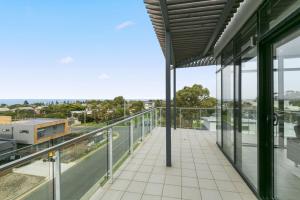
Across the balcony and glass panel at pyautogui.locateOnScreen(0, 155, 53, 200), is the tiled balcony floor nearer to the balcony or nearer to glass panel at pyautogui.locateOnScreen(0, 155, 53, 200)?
→ the balcony

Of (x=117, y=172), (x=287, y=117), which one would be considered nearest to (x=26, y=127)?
(x=117, y=172)

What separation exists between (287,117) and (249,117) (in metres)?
1.06

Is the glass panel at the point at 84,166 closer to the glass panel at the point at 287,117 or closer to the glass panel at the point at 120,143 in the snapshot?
the glass panel at the point at 120,143

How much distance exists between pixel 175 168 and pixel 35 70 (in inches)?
1600

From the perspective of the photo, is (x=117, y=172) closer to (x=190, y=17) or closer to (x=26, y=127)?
(x=190, y=17)

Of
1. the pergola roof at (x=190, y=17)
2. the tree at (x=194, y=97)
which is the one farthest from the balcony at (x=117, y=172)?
the tree at (x=194, y=97)

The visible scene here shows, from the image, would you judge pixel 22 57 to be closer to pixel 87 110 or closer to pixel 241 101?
pixel 87 110

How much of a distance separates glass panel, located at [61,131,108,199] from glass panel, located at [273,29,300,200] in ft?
7.68

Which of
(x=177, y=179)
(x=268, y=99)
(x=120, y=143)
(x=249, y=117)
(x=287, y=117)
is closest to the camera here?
(x=287, y=117)

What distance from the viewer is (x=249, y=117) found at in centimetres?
313

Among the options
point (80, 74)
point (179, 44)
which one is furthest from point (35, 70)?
point (179, 44)

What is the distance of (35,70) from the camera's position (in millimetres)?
37000

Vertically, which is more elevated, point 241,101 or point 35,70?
point 35,70

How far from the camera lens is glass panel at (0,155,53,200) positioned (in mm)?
1243
